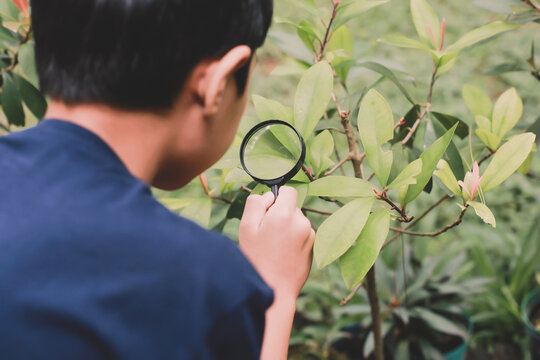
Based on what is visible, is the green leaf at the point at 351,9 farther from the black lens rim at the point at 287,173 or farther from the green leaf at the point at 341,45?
the black lens rim at the point at 287,173

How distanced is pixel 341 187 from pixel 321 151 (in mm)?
117

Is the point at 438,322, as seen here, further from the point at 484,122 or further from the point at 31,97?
the point at 31,97

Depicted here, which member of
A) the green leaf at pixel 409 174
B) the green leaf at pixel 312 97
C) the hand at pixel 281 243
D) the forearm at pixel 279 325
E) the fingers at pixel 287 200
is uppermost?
the green leaf at pixel 312 97

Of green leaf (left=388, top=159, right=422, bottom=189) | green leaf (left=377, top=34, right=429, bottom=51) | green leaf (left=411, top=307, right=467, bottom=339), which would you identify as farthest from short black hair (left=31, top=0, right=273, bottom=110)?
green leaf (left=411, top=307, right=467, bottom=339)

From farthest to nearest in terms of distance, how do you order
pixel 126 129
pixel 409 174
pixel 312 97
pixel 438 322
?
pixel 438 322
pixel 312 97
pixel 409 174
pixel 126 129

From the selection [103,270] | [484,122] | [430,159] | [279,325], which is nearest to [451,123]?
[484,122]

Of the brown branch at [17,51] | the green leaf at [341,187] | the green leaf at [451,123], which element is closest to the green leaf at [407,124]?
the green leaf at [451,123]

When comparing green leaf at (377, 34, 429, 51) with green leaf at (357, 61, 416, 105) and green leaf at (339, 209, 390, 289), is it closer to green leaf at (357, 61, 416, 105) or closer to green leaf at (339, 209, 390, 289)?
green leaf at (357, 61, 416, 105)

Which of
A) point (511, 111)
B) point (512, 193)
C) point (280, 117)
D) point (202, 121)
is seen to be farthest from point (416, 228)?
point (202, 121)

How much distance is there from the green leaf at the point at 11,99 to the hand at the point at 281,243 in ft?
2.40

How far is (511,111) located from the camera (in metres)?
1.08

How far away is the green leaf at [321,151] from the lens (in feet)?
3.19

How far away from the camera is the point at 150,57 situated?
0.71 metres

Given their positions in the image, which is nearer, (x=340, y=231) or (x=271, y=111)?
(x=340, y=231)
